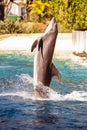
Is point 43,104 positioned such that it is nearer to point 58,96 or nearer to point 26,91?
point 58,96

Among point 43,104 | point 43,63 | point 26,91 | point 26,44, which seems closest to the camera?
point 43,63

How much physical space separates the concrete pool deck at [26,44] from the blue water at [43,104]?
871 centimetres

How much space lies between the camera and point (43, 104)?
42.8 feet

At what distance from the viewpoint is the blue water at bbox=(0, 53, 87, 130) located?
11133 mm

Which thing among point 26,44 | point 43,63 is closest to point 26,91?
point 43,63

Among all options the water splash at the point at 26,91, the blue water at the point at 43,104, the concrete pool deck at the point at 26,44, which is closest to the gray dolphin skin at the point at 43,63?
the water splash at the point at 26,91

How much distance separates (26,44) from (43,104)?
787 inches

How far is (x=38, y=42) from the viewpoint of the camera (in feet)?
40.5

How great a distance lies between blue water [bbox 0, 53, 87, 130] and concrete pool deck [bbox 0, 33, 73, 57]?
8706mm

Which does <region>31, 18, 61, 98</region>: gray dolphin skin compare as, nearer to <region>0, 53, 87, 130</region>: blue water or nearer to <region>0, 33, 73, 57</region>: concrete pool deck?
<region>0, 53, 87, 130</region>: blue water

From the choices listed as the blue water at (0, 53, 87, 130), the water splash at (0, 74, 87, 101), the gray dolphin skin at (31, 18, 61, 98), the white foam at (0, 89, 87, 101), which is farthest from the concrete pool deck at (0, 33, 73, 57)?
the gray dolphin skin at (31, 18, 61, 98)

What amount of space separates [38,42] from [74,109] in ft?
6.66

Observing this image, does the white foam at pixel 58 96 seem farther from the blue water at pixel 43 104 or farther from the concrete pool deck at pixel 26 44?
the concrete pool deck at pixel 26 44

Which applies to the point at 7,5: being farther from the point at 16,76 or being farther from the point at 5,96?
the point at 5,96
